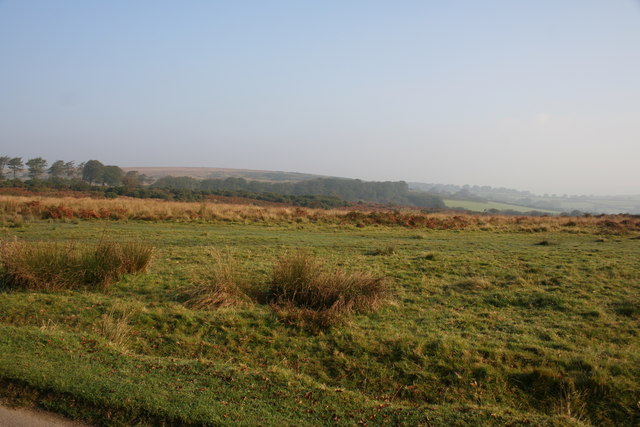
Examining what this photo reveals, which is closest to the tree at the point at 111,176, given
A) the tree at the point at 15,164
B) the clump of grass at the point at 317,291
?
the tree at the point at 15,164

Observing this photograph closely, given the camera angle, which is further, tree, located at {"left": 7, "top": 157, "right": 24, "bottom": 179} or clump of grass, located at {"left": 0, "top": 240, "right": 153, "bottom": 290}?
tree, located at {"left": 7, "top": 157, "right": 24, "bottom": 179}

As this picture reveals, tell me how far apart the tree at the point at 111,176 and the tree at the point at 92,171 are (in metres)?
0.81

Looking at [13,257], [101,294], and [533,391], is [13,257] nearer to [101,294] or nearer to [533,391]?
[101,294]

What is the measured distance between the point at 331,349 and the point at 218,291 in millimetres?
3119

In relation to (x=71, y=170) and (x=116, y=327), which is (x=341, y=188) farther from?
(x=116, y=327)

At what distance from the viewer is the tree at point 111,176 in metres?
88.8

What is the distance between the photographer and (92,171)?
3494 inches

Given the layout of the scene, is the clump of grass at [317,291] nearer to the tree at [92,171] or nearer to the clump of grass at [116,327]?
the clump of grass at [116,327]

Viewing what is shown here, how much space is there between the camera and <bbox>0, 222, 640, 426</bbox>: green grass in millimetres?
4277

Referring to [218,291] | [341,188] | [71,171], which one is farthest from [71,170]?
[218,291]

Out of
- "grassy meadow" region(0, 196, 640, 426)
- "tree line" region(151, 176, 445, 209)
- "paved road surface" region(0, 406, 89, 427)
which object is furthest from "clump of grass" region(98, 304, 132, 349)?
"tree line" region(151, 176, 445, 209)

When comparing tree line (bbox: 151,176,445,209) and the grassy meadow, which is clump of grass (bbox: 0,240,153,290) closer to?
the grassy meadow

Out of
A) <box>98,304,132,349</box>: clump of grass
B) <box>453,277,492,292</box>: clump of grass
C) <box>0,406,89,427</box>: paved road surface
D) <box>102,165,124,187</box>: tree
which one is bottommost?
<box>0,406,89,427</box>: paved road surface

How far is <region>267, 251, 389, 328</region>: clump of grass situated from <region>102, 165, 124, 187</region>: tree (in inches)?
3560
